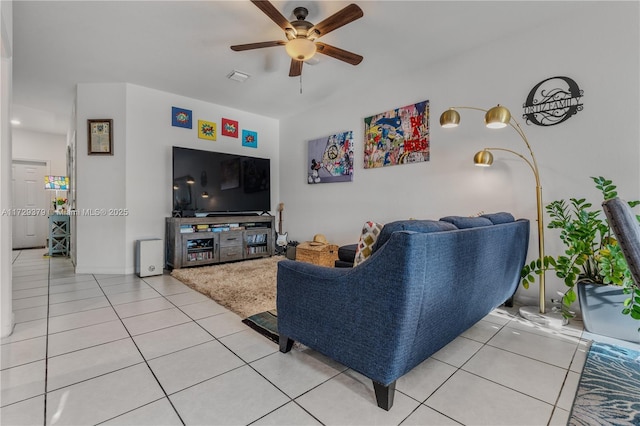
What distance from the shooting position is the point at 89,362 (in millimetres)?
1661

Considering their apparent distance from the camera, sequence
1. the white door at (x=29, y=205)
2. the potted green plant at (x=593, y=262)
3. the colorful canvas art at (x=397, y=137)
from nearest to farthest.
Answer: the potted green plant at (x=593, y=262), the colorful canvas art at (x=397, y=137), the white door at (x=29, y=205)

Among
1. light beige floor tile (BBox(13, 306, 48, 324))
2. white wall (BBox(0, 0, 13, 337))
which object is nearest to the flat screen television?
light beige floor tile (BBox(13, 306, 48, 324))

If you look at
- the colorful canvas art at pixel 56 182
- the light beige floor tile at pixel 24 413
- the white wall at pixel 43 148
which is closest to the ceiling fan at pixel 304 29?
the light beige floor tile at pixel 24 413

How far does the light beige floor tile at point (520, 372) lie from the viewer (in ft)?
4.75

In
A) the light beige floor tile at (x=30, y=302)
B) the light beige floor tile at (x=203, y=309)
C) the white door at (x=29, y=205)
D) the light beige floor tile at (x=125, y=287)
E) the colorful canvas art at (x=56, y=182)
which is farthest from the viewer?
the white door at (x=29, y=205)

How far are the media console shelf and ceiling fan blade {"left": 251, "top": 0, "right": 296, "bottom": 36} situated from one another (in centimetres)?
283

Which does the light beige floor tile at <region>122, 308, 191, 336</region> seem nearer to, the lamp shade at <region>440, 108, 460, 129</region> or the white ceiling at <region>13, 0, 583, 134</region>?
the white ceiling at <region>13, 0, 583, 134</region>

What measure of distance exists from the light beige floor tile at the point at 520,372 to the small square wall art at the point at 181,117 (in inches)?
177

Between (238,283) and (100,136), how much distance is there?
2.74 m

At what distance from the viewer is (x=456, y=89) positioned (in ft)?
10.3

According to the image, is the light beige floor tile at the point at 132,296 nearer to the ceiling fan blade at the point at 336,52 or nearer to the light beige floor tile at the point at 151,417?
the light beige floor tile at the point at 151,417

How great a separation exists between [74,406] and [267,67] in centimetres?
335

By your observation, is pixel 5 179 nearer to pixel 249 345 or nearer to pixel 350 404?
pixel 249 345

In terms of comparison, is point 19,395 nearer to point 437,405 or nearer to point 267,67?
point 437,405
